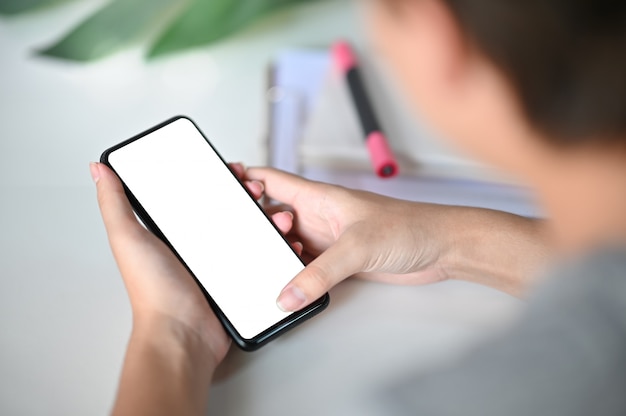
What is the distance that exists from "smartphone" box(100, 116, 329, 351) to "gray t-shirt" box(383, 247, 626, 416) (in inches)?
6.8

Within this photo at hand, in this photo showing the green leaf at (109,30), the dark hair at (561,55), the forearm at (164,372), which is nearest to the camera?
the dark hair at (561,55)

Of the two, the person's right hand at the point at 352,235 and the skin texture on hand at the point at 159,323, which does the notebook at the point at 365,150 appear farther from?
the skin texture on hand at the point at 159,323

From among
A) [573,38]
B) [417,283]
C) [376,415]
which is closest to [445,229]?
[417,283]

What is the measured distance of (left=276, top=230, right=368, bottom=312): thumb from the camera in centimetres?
43

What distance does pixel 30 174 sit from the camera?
0.55 m

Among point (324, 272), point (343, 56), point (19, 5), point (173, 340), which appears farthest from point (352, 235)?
point (19, 5)

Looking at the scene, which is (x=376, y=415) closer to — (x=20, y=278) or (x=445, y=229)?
(x=445, y=229)

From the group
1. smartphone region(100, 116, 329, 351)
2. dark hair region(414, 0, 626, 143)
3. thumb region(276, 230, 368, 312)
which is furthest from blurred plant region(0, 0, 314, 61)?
dark hair region(414, 0, 626, 143)

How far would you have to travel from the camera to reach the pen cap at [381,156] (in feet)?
1.83

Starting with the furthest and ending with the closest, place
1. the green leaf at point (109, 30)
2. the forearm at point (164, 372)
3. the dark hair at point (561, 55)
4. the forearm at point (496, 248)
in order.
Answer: the green leaf at point (109, 30)
the forearm at point (496, 248)
the forearm at point (164, 372)
the dark hair at point (561, 55)

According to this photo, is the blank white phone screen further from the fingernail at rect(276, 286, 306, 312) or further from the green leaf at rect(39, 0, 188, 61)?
the green leaf at rect(39, 0, 188, 61)

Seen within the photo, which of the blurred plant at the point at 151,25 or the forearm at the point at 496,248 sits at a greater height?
the blurred plant at the point at 151,25

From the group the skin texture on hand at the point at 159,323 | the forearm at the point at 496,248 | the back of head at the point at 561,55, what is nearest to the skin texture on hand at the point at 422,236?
the forearm at the point at 496,248

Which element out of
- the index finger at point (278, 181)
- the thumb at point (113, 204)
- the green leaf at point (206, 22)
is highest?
the green leaf at point (206, 22)
